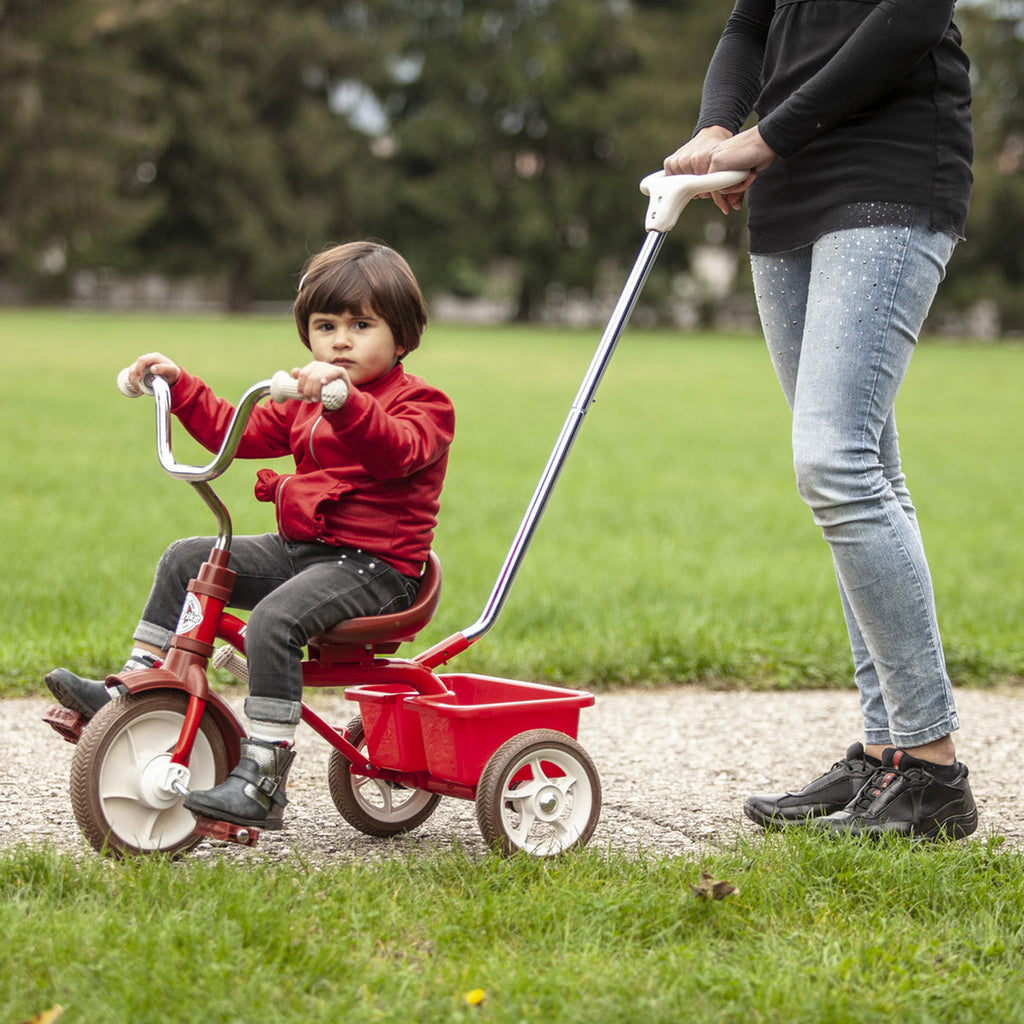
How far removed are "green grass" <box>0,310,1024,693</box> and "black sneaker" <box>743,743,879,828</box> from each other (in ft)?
4.96

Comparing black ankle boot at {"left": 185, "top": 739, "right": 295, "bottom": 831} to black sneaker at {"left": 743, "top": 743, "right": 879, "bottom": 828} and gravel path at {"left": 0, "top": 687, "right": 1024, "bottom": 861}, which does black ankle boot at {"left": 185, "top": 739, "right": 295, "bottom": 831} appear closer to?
gravel path at {"left": 0, "top": 687, "right": 1024, "bottom": 861}

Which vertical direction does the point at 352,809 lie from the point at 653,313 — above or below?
below

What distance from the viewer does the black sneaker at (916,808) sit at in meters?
3.06

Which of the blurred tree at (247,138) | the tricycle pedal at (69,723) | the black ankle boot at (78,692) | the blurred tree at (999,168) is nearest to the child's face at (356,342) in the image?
the black ankle boot at (78,692)

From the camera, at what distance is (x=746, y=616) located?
18.8ft

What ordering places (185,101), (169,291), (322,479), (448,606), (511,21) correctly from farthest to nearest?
1. (169,291)
2. (511,21)
3. (185,101)
4. (448,606)
5. (322,479)

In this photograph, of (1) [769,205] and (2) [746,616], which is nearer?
(1) [769,205]

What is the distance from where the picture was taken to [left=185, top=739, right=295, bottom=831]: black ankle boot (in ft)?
8.68

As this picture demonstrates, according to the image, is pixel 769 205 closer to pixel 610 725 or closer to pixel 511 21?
pixel 610 725

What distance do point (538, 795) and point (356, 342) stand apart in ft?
3.33

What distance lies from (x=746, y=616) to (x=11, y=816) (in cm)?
329

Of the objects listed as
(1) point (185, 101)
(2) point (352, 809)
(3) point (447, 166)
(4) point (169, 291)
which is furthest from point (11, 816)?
(4) point (169, 291)

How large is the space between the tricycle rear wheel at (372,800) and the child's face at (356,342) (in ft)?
2.60

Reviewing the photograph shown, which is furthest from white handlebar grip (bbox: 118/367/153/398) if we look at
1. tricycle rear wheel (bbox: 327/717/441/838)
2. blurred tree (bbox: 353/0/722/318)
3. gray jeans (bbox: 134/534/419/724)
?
blurred tree (bbox: 353/0/722/318)
